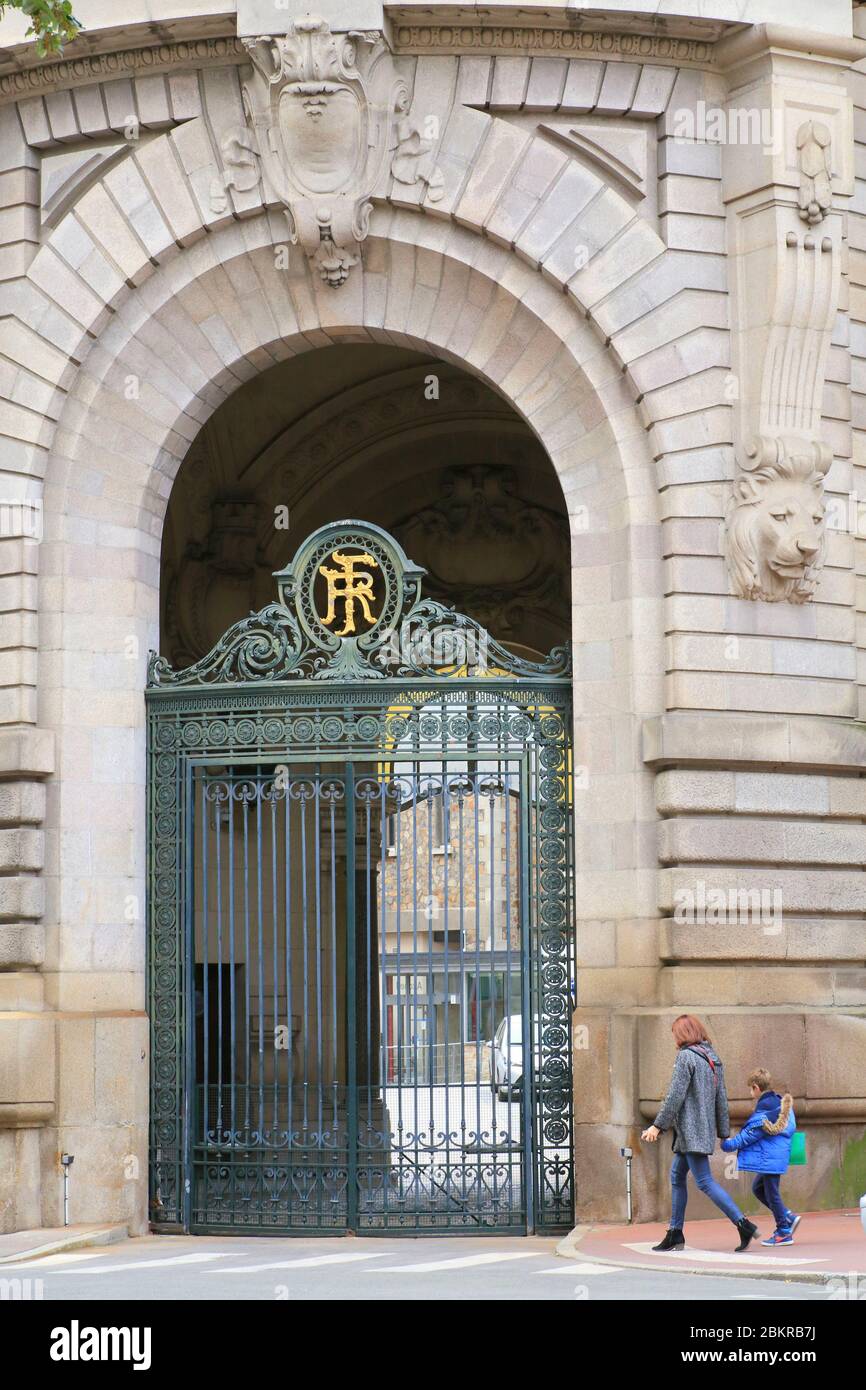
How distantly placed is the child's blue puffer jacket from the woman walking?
0.19 metres

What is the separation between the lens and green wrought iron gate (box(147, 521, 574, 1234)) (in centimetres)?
1677

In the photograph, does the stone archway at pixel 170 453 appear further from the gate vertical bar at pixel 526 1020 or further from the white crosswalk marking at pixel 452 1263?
the white crosswalk marking at pixel 452 1263

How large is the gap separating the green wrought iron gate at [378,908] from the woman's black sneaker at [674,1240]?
262 cm

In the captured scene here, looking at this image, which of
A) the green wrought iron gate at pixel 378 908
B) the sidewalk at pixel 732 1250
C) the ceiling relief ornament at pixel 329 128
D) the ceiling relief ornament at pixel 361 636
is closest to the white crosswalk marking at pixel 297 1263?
the sidewalk at pixel 732 1250

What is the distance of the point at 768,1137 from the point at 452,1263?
2.31 m

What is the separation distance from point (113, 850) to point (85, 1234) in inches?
125

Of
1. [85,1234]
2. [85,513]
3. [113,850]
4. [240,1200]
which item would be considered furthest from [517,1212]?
[85,513]

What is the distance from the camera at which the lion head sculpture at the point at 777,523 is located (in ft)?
54.4

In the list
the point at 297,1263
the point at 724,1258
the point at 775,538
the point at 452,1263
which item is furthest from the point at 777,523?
the point at 297,1263

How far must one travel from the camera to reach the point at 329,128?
17109 millimetres

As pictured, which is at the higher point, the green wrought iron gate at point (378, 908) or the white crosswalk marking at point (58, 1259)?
the green wrought iron gate at point (378, 908)

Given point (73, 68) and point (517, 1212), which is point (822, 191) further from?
point (517, 1212)

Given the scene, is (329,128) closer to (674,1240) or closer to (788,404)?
(788,404)

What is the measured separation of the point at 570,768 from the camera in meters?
17.5
